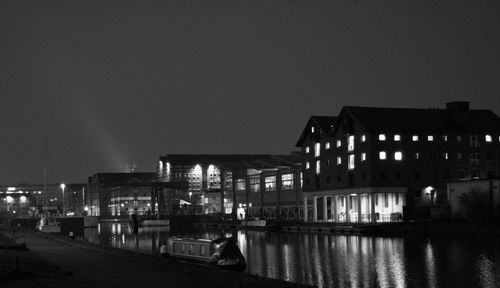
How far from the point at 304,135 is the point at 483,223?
46.1 metres

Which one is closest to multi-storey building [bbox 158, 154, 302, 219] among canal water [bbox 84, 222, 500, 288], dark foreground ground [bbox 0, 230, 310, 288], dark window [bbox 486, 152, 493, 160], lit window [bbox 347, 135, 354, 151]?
lit window [bbox 347, 135, 354, 151]

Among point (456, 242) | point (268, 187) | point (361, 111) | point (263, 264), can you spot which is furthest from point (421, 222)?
point (268, 187)

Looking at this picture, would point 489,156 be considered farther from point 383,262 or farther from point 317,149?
point 383,262

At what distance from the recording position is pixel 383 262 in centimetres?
5441

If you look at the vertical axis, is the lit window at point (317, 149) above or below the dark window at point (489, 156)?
above

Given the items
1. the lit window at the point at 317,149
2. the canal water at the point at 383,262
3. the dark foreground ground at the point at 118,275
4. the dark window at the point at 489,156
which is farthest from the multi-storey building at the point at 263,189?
the dark foreground ground at the point at 118,275

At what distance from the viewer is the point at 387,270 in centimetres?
4897

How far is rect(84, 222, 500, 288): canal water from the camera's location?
4369 centimetres

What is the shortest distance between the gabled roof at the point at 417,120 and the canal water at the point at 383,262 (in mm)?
25823

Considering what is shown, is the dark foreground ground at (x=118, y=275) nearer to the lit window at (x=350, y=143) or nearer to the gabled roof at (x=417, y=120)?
the gabled roof at (x=417, y=120)

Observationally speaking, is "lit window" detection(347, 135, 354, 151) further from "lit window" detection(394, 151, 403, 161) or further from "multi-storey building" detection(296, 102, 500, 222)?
"lit window" detection(394, 151, 403, 161)

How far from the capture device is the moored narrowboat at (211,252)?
46844 mm

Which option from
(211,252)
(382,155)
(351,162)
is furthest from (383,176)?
(211,252)

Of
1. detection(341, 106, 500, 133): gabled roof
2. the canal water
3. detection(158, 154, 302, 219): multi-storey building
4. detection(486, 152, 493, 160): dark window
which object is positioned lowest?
the canal water
